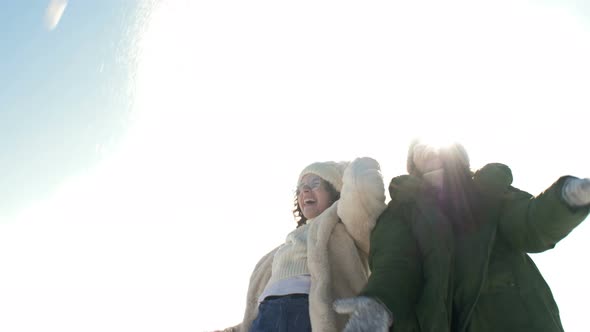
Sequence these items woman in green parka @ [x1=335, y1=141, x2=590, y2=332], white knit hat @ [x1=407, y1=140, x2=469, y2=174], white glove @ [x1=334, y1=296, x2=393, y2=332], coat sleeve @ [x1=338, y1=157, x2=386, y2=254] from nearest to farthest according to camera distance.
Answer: white glove @ [x1=334, y1=296, x2=393, y2=332], woman in green parka @ [x1=335, y1=141, x2=590, y2=332], coat sleeve @ [x1=338, y1=157, x2=386, y2=254], white knit hat @ [x1=407, y1=140, x2=469, y2=174]

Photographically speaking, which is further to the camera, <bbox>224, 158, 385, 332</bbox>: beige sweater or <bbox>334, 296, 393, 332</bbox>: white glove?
<bbox>224, 158, 385, 332</bbox>: beige sweater

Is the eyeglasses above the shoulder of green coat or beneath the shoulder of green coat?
above

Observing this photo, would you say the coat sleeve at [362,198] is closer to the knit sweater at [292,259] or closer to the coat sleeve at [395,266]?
the coat sleeve at [395,266]

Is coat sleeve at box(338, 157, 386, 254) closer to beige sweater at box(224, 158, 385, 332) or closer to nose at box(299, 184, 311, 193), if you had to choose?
beige sweater at box(224, 158, 385, 332)

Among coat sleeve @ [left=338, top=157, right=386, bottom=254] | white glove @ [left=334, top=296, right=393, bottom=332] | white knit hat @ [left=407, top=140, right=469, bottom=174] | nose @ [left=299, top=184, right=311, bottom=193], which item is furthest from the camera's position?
nose @ [left=299, top=184, right=311, bottom=193]

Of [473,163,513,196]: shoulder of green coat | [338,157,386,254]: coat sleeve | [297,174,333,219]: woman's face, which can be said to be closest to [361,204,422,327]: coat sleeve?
[338,157,386,254]: coat sleeve

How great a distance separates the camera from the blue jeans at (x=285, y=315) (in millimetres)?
3760

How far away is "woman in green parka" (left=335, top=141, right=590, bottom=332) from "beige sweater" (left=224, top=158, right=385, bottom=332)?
0.18 metres

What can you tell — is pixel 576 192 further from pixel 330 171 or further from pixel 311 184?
pixel 311 184

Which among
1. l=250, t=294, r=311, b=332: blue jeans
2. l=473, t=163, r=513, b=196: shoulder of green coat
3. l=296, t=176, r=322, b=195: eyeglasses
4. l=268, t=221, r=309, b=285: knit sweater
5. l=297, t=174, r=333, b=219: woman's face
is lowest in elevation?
l=250, t=294, r=311, b=332: blue jeans

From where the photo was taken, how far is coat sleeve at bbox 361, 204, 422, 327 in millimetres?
2709

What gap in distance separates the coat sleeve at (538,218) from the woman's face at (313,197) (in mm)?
1864

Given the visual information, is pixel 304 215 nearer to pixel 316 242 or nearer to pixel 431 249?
pixel 316 242

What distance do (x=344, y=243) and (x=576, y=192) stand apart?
182 centimetres
